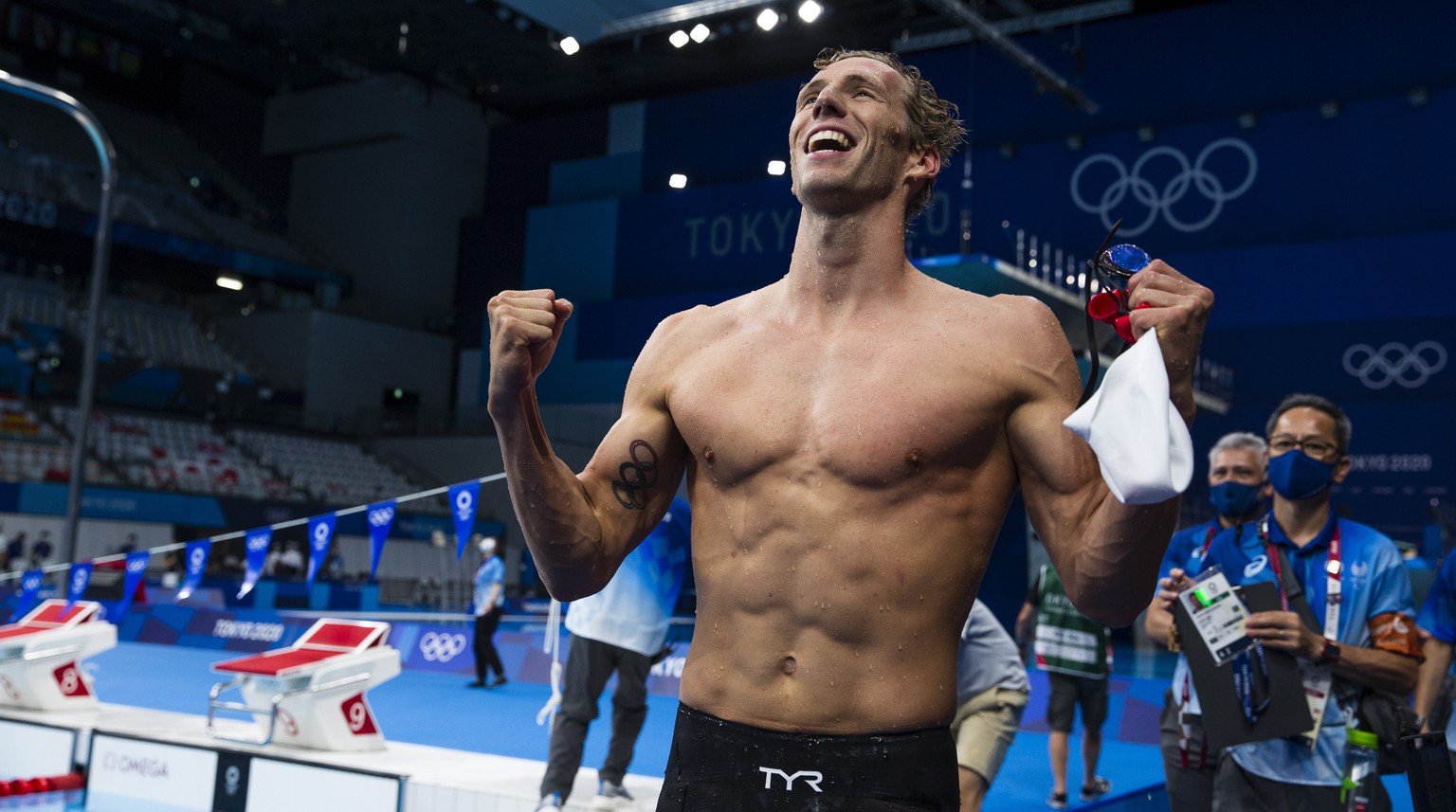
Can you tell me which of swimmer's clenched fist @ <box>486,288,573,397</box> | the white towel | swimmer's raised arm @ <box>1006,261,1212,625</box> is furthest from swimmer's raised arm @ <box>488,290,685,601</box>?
the white towel

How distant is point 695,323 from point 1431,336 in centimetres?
1879

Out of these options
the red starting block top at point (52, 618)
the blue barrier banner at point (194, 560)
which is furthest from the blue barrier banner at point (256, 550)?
the red starting block top at point (52, 618)

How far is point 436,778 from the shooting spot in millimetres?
6395

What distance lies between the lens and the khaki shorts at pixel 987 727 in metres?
4.75

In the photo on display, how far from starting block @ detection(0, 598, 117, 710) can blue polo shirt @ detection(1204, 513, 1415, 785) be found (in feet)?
25.6

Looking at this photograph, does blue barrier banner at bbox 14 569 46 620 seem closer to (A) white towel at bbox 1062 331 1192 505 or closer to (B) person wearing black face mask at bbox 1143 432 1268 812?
(B) person wearing black face mask at bbox 1143 432 1268 812

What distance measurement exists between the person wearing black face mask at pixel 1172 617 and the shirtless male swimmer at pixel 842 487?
2.08m

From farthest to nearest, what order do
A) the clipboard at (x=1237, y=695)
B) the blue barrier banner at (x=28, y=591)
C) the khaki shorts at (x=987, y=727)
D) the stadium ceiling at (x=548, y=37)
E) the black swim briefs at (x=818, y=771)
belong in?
the stadium ceiling at (x=548, y=37), the blue barrier banner at (x=28, y=591), the khaki shorts at (x=987, y=727), the clipboard at (x=1237, y=695), the black swim briefs at (x=818, y=771)

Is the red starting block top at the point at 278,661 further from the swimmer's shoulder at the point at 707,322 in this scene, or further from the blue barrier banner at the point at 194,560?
the swimmer's shoulder at the point at 707,322

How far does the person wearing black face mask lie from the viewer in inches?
152

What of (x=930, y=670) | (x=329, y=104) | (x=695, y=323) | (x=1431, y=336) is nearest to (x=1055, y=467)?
(x=930, y=670)

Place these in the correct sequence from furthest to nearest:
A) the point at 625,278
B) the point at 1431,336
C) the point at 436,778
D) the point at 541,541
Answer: the point at 625,278 → the point at 1431,336 → the point at 436,778 → the point at 541,541

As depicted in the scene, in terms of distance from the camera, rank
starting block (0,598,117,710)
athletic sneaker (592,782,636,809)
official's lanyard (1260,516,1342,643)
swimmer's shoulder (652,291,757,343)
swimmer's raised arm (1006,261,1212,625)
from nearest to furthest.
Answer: swimmer's raised arm (1006,261,1212,625), swimmer's shoulder (652,291,757,343), official's lanyard (1260,516,1342,643), athletic sneaker (592,782,636,809), starting block (0,598,117,710)

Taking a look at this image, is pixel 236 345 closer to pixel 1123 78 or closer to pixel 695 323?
pixel 1123 78
